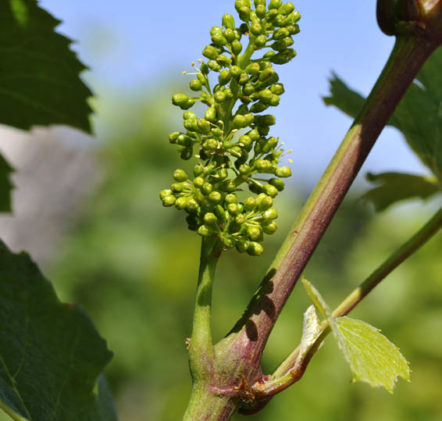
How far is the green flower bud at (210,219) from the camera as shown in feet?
4.15

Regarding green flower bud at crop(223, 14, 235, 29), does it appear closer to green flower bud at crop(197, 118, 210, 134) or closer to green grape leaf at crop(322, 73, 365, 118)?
green flower bud at crop(197, 118, 210, 134)

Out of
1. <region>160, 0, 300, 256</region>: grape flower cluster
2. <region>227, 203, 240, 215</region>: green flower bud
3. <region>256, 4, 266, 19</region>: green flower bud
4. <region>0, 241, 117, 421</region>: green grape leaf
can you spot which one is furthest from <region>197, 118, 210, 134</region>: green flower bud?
<region>0, 241, 117, 421</region>: green grape leaf

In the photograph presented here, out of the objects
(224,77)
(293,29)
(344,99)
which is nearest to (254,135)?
(224,77)

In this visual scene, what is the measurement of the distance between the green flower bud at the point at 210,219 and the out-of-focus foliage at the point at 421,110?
0.99 metres

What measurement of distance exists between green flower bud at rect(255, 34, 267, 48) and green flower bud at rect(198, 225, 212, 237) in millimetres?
391

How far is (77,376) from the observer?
62.7 inches

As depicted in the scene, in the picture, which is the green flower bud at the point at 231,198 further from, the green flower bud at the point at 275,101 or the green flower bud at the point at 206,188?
the green flower bud at the point at 275,101

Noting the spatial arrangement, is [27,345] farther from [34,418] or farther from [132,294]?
[132,294]

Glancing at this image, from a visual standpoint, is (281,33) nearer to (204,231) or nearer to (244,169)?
(244,169)

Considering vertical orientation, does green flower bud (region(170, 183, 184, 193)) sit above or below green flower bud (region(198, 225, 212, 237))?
above

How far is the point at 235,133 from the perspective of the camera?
1.35m

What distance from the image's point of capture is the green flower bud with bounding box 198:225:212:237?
4.16 feet

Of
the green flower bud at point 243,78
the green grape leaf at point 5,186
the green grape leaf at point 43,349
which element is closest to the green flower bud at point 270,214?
the green flower bud at point 243,78

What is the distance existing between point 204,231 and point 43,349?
56 cm
